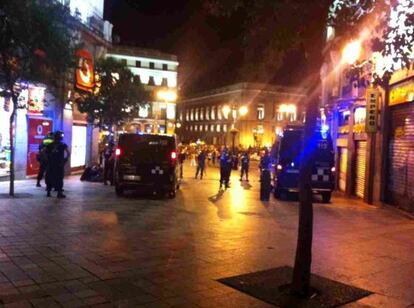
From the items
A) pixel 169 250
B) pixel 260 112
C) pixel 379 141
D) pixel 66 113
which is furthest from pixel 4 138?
pixel 260 112

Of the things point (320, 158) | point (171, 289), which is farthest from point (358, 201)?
point (171, 289)

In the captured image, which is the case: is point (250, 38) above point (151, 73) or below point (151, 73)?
below

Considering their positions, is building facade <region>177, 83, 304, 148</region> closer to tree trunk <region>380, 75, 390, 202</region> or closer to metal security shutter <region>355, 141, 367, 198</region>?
metal security shutter <region>355, 141, 367, 198</region>

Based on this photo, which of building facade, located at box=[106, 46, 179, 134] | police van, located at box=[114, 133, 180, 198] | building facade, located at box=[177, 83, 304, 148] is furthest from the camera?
building facade, located at box=[177, 83, 304, 148]

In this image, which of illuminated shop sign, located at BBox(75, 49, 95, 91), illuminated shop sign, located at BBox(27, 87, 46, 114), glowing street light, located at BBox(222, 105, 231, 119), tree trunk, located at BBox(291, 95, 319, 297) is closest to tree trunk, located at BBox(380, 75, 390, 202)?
tree trunk, located at BBox(291, 95, 319, 297)

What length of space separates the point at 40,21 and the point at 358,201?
12.2m

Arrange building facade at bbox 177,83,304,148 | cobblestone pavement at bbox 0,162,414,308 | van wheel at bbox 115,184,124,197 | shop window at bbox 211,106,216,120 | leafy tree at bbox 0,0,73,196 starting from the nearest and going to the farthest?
cobblestone pavement at bbox 0,162,414,308 → leafy tree at bbox 0,0,73,196 → van wheel at bbox 115,184,124,197 → building facade at bbox 177,83,304,148 → shop window at bbox 211,106,216,120

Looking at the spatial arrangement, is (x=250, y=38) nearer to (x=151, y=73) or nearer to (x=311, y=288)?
(x=311, y=288)

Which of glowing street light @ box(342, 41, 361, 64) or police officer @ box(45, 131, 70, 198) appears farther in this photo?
police officer @ box(45, 131, 70, 198)

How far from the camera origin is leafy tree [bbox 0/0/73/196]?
1320 centimetres

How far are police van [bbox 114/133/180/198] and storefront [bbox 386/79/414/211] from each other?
691 centimetres

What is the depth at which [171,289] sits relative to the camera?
245 inches

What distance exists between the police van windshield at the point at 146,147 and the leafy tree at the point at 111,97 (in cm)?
931

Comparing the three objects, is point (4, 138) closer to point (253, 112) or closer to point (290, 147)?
point (290, 147)
